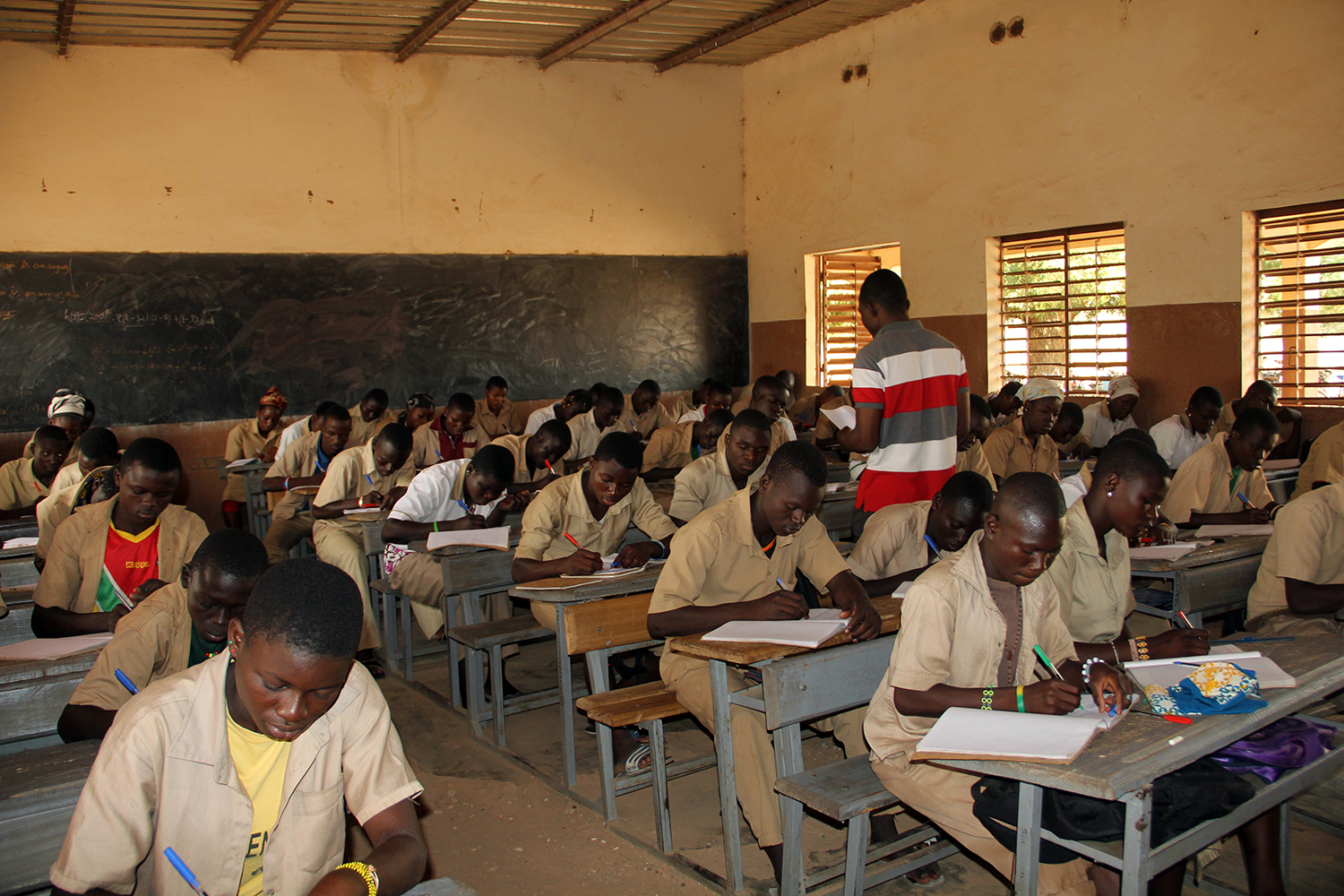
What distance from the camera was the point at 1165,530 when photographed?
163 inches

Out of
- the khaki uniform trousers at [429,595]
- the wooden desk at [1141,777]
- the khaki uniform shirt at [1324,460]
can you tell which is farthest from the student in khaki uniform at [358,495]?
the khaki uniform shirt at [1324,460]

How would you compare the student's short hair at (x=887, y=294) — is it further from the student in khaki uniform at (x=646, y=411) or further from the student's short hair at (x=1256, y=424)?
the student in khaki uniform at (x=646, y=411)

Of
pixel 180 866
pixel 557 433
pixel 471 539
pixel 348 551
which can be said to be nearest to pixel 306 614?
pixel 180 866

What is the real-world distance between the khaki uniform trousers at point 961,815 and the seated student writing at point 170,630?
5.06ft

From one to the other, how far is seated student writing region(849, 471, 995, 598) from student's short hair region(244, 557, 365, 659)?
91.8 inches

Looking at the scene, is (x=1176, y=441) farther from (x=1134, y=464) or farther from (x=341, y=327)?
(x=341, y=327)

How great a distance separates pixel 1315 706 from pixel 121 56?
9.89 meters

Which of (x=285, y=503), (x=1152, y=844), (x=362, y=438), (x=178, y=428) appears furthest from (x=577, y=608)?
(x=178, y=428)

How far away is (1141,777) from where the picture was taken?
1.79 m

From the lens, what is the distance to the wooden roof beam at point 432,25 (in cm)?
872

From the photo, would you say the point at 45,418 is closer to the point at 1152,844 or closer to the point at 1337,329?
the point at 1152,844

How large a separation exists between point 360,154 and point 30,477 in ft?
16.4

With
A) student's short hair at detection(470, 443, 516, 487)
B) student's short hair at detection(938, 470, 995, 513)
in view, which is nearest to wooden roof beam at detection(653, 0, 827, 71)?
student's short hair at detection(470, 443, 516, 487)

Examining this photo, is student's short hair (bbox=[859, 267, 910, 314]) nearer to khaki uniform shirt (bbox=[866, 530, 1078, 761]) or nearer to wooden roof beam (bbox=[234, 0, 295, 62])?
khaki uniform shirt (bbox=[866, 530, 1078, 761])
